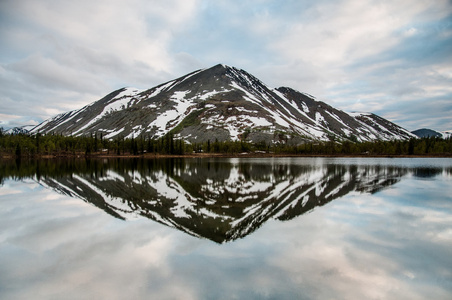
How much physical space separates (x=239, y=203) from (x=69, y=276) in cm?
1404

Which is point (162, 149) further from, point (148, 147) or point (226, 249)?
point (226, 249)

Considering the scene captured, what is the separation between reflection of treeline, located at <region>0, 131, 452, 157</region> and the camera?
14446cm

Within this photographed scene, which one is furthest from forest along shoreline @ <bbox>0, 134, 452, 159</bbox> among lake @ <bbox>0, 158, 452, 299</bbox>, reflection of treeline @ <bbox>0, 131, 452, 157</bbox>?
lake @ <bbox>0, 158, 452, 299</bbox>

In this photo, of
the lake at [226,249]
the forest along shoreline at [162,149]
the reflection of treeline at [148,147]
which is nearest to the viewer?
the lake at [226,249]

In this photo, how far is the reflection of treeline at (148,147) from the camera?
144 meters

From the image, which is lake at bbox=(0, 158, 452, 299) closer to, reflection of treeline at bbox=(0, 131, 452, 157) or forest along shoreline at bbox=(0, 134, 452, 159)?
forest along shoreline at bbox=(0, 134, 452, 159)

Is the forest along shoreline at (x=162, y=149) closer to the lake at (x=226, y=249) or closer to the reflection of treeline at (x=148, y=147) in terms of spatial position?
the reflection of treeline at (x=148, y=147)

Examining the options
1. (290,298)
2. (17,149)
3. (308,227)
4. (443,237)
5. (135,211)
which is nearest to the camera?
(290,298)

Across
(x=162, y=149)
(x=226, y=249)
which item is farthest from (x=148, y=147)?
(x=226, y=249)

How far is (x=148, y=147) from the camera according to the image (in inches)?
6668

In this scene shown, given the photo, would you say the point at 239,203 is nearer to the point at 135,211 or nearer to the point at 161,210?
the point at 161,210

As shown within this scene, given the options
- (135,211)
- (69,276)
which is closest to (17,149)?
(135,211)

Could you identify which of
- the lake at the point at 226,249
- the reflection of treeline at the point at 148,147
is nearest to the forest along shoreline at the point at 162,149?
the reflection of treeline at the point at 148,147

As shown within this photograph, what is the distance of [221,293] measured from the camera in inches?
335
